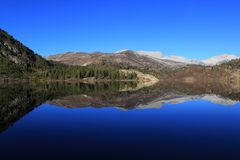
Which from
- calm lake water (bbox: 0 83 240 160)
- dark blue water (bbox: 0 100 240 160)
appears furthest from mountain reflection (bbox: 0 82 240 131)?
dark blue water (bbox: 0 100 240 160)

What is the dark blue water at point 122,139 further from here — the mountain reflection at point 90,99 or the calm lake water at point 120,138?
the mountain reflection at point 90,99

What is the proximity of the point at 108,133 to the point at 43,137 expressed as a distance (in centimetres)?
636

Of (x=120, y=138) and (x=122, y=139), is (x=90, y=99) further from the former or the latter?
(x=122, y=139)

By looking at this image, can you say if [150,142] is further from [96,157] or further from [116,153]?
[96,157]

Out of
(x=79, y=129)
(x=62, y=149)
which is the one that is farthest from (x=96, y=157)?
(x=79, y=129)

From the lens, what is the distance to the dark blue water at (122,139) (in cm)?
2450

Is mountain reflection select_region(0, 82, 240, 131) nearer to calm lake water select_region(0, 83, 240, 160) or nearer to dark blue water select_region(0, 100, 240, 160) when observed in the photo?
calm lake water select_region(0, 83, 240, 160)

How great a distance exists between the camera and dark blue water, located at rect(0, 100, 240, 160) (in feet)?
80.4

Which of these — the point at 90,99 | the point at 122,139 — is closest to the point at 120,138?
the point at 122,139

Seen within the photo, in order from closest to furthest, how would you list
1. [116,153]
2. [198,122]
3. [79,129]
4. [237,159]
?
[237,159] < [116,153] < [79,129] < [198,122]

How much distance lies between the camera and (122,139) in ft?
98.2

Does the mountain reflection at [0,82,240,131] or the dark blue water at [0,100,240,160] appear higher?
the mountain reflection at [0,82,240,131]

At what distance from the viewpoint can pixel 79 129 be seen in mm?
35688

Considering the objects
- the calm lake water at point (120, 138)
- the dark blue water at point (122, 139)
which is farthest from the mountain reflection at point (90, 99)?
the dark blue water at point (122, 139)
